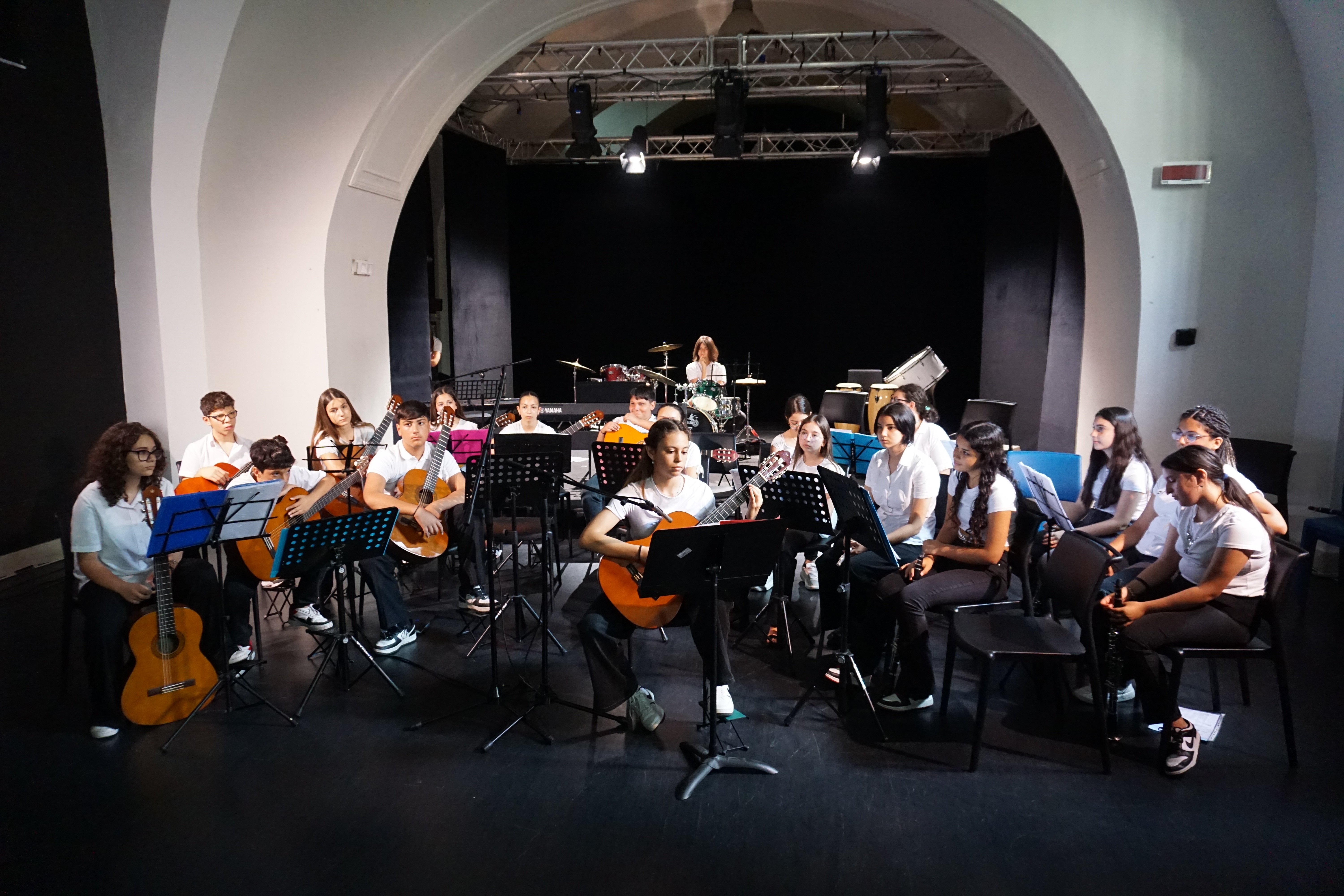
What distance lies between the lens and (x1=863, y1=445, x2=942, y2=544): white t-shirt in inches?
173

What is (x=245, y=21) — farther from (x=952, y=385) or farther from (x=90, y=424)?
(x=952, y=385)

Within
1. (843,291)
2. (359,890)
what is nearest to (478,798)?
(359,890)

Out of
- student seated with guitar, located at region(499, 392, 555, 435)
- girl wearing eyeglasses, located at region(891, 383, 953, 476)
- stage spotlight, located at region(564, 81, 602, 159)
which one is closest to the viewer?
girl wearing eyeglasses, located at region(891, 383, 953, 476)

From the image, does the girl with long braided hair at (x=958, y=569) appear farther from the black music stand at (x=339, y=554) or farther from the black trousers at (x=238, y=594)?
the black trousers at (x=238, y=594)

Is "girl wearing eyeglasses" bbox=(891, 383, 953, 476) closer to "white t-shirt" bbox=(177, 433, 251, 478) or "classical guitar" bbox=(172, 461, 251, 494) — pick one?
"classical guitar" bbox=(172, 461, 251, 494)

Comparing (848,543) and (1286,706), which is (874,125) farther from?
(1286,706)

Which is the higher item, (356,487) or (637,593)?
(356,487)

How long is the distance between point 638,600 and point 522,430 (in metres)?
3.10

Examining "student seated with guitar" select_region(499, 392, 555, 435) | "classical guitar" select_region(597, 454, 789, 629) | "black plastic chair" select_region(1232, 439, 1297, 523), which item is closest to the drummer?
"student seated with guitar" select_region(499, 392, 555, 435)

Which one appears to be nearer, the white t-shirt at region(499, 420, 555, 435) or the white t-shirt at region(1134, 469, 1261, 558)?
the white t-shirt at region(1134, 469, 1261, 558)

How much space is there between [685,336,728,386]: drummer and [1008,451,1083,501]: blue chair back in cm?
516

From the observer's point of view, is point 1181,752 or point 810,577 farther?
point 810,577

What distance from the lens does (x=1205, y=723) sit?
12.6 ft

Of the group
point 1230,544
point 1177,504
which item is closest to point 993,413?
point 1177,504
